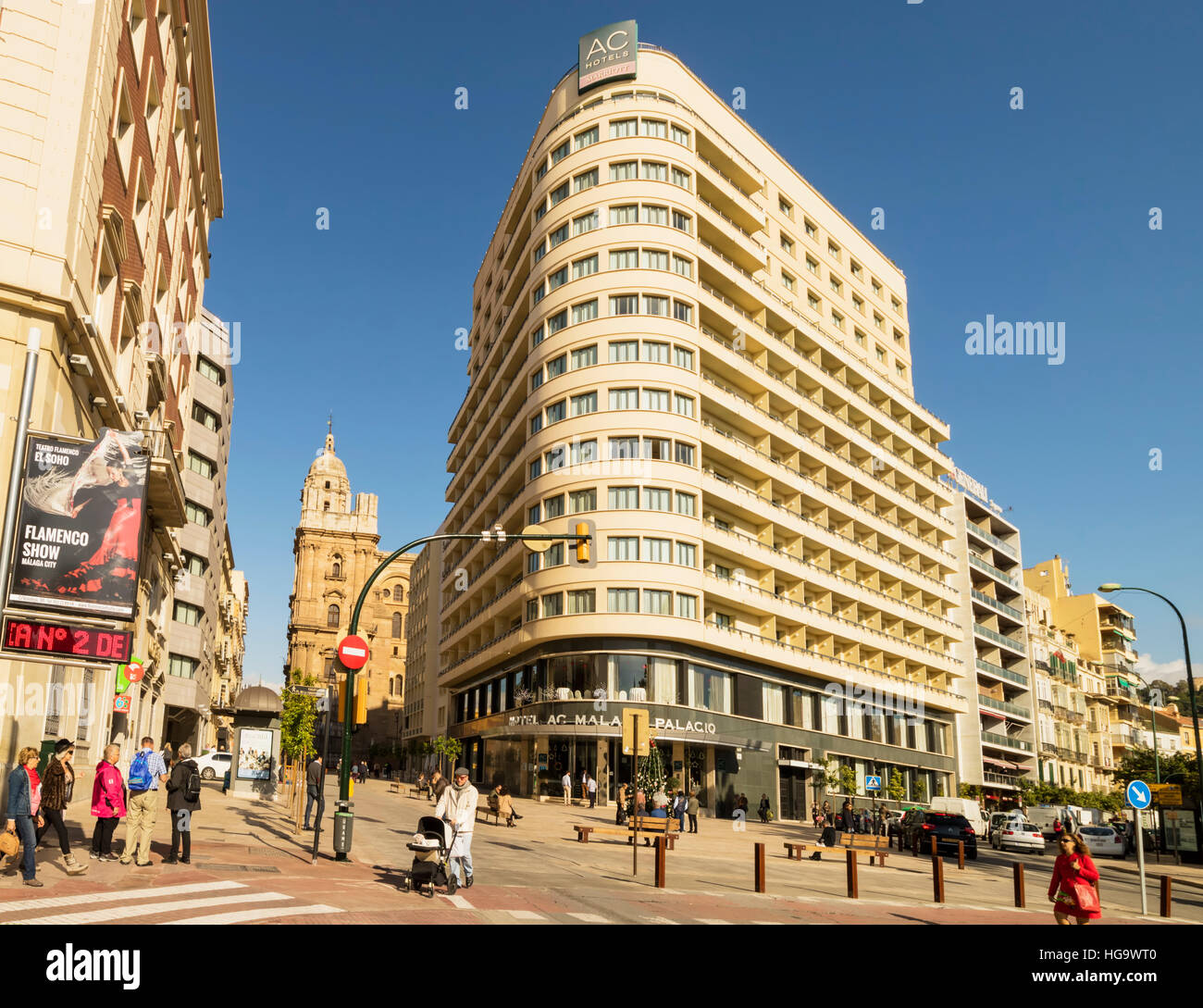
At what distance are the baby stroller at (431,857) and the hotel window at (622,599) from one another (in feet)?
95.5

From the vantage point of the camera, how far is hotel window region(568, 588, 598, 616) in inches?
1731

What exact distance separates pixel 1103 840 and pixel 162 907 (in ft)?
153

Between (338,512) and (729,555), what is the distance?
86288 millimetres

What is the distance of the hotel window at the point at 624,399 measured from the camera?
4528 cm

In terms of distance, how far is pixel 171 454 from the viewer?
28.7 meters

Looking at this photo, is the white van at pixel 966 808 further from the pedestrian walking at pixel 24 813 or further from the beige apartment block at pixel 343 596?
the beige apartment block at pixel 343 596

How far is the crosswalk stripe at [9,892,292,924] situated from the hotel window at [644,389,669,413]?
3493cm

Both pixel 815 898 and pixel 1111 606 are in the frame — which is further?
pixel 1111 606

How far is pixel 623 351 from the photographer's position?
46.0 meters

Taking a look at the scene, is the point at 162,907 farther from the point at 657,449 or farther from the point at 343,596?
the point at 343,596

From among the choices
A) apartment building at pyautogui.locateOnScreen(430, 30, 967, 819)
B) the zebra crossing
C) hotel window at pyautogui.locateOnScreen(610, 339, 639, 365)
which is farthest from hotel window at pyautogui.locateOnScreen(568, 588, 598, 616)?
the zebra crossing

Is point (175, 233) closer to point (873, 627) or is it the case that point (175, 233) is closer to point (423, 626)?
point (873, 627)

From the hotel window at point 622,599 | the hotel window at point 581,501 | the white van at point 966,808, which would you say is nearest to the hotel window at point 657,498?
the hotel window at point 581,501
